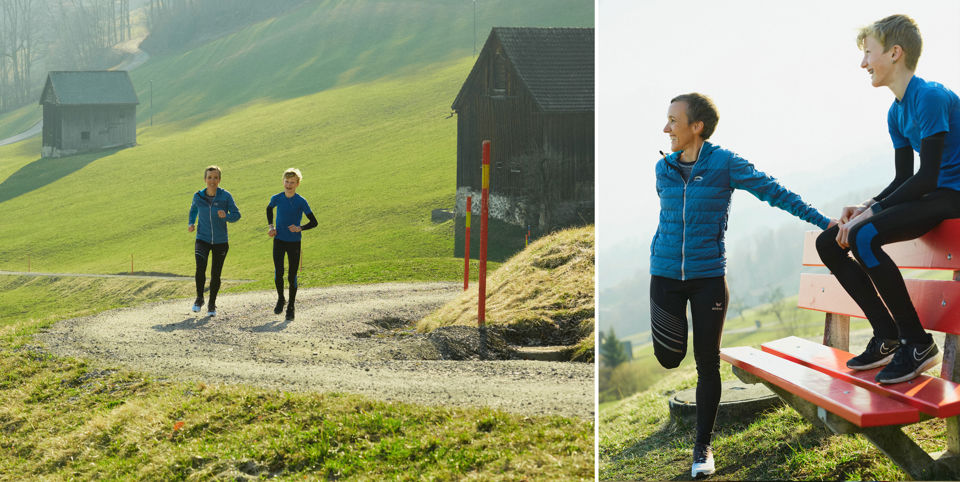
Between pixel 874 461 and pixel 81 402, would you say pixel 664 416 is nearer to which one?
pixel 874 461

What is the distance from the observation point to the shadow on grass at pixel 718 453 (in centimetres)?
333

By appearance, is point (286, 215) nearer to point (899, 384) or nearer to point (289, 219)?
point (289, 219)

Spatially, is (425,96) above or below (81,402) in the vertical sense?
above

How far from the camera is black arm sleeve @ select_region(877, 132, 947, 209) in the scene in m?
2.60

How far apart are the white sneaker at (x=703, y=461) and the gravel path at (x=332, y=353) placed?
92cm

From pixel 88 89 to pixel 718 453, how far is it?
19.8 m

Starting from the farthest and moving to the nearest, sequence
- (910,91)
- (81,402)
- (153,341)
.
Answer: (153,341) < (81,402) < (910,91)

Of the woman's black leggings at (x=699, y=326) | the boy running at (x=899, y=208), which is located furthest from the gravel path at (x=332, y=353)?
the boy running at (x=899, y=208)

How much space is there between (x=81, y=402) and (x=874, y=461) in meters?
5.50

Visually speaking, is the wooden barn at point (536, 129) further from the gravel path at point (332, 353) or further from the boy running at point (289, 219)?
the boy running at point (289, 219)

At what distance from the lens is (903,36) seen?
Answer: 9.02 feet

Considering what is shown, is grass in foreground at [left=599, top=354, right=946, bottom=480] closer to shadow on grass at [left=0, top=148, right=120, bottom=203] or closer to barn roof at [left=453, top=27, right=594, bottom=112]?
shadow on grass at [left=0, top=148, right=120, bottom=203]

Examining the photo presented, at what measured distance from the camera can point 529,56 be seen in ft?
71.2

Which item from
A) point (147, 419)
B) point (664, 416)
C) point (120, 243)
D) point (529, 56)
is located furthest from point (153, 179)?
point (664, 416)
